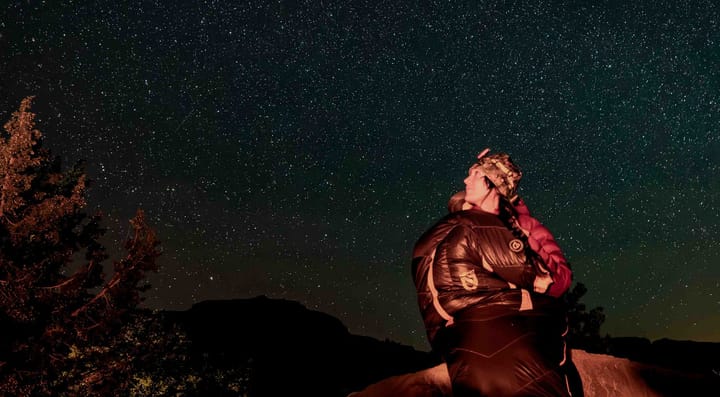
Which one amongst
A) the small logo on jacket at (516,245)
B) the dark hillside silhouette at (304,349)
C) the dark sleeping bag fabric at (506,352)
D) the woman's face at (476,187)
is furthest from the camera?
the dark hillside silhouette at (304,349)

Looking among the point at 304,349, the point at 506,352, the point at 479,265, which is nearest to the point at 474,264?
the point at 479,265

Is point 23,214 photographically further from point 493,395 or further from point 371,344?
point 371,344

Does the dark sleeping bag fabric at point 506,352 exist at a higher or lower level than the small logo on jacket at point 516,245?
lower

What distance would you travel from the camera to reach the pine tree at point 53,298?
10477 millimetres

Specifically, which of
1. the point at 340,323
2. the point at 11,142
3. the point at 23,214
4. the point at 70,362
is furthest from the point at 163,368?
the point at 340,323

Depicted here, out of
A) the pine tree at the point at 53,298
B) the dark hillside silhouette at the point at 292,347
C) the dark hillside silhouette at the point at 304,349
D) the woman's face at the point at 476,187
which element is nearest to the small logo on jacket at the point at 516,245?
the woman's face at the point at 476,187

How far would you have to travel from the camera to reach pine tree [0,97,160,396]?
10477mm

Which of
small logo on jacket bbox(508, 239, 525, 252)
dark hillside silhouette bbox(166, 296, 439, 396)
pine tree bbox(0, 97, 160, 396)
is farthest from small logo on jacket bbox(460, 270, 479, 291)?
dark hillside silhouette bbox(166, 296, 439, 396)

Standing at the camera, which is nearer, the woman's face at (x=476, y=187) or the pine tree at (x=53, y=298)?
the woman's face at (x=476, y=187)

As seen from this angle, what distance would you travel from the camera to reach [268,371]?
4994 centimetres

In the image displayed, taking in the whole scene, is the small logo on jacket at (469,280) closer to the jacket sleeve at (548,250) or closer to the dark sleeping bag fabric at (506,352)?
the dark sleeping bag fabric at (506,352)

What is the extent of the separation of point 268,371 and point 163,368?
125ft

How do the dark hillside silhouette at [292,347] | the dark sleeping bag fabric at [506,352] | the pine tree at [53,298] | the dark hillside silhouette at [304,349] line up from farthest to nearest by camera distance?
the dark hillside silhouette at [292,347]
the dark hillside silhouette at [304,349]
the pine tree at [53,298]
the dark sleeping bag fabric at [506,352]

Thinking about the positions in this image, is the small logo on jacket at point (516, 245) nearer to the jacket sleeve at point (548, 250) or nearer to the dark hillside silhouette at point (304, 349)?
the jacket sleeve at point (548, 250)
